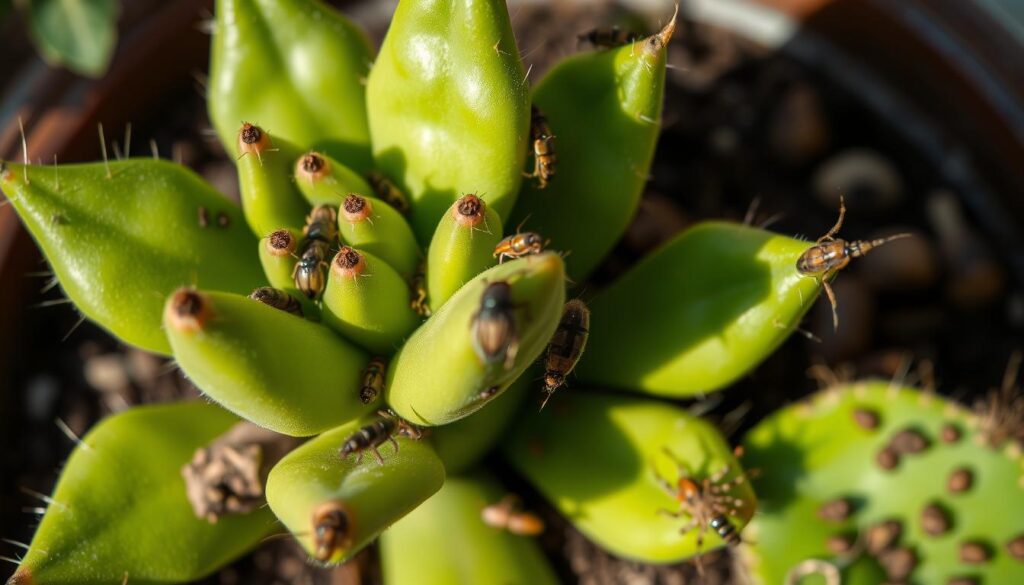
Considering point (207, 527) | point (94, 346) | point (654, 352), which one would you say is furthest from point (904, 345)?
point (94, 346)

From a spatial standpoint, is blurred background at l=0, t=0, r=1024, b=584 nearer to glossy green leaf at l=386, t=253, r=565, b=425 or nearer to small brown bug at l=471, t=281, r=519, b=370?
glossy green leaf at l=386, t=253, r=565, b=425

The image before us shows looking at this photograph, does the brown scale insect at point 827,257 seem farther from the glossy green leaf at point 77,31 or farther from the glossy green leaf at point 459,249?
the glossy green leaf at point 77,31

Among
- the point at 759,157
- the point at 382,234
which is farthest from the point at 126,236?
the point at 759,157

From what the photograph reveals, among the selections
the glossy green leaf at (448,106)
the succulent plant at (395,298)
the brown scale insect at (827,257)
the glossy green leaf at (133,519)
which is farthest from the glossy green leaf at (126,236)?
the brown scale insect at (827,257)

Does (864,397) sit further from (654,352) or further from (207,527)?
(207,527)

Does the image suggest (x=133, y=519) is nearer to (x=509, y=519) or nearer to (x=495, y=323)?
(x=509, y=519)

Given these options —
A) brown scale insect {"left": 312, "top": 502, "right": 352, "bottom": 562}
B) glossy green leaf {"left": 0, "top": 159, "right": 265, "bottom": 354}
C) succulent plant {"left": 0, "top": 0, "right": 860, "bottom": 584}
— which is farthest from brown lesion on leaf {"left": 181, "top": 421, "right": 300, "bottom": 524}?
brown scale insect {"left": 312, "top": 502, "right": 352, "bottom": 562}
